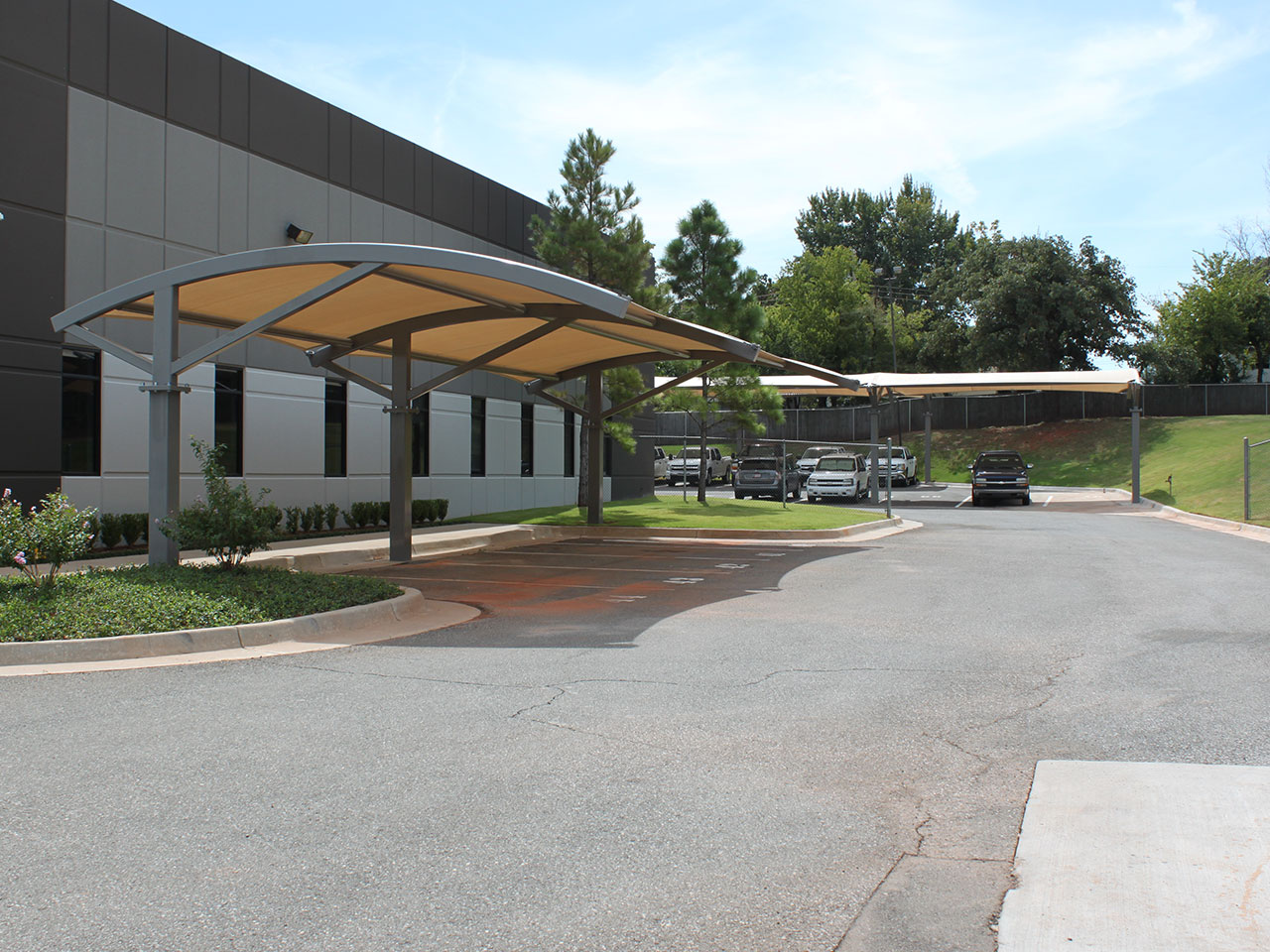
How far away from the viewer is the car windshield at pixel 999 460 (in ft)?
118

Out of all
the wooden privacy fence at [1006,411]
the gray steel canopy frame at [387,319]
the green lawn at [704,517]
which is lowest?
the green lawn at [704,517]

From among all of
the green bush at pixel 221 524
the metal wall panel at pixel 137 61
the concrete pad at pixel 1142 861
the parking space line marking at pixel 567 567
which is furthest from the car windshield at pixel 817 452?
the concrete pad at pixel 1142 861

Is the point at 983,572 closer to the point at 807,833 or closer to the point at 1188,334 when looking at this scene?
the point at 807,833

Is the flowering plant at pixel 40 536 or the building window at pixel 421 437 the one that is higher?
the building window at pixel 421 437

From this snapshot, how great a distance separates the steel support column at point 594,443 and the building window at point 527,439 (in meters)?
5.53

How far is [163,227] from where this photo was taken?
709 inches

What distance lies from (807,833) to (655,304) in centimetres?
2292

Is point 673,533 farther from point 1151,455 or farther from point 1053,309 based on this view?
point 1053,309

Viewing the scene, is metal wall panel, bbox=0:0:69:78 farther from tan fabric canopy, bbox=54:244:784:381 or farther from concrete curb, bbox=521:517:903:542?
concrete curb, bbox=521:517:903:542

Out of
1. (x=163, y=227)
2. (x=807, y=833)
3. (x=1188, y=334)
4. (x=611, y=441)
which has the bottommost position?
(x=807, y=833)

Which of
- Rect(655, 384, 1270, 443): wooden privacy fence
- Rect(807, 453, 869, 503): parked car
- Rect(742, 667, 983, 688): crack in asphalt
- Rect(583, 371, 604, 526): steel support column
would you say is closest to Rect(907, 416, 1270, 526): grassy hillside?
Rect(655, 384, 1270, 443): wooden privacy fence

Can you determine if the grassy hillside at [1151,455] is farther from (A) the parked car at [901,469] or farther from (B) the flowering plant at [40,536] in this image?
(B) the flowering plant at [40,536]

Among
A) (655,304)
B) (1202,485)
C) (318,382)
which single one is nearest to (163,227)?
(318,382)

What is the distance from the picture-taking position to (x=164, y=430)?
1240cm
